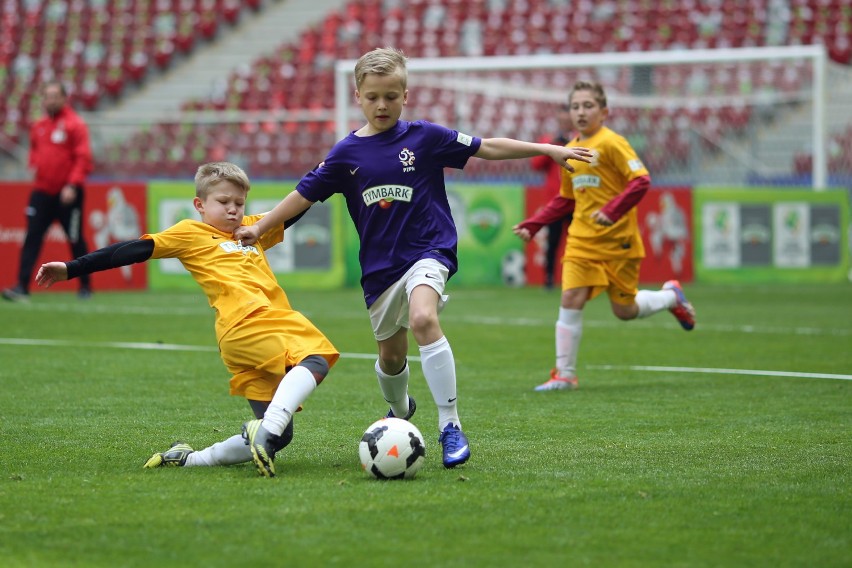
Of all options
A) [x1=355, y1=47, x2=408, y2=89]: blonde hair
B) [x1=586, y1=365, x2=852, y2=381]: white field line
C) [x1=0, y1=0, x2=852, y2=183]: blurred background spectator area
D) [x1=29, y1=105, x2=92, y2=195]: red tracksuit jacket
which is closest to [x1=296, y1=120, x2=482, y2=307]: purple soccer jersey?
[x1=355, y1=47, x2=408, y2=89]: blonde hair

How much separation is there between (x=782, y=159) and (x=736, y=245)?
223 centimetres

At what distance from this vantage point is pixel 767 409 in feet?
22.6

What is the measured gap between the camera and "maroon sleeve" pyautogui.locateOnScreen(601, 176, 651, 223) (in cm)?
781

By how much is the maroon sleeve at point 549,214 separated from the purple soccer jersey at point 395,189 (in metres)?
2.24

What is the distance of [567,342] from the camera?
807 centimetres

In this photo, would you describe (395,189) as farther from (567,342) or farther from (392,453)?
(567,342)

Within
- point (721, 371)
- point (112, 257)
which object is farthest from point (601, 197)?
point (112, 257)

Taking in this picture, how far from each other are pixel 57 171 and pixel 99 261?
9.79m

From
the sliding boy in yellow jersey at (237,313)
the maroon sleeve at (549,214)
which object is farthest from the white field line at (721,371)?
the sliding boy in yellow jersey at (237,313)

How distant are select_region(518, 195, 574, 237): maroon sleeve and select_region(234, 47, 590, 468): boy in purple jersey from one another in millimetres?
2208

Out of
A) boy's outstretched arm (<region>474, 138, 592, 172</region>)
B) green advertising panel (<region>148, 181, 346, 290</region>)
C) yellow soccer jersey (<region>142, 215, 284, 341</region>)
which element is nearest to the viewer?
yellow soccer jersey (<region>142, 215, 284, 341</region>)

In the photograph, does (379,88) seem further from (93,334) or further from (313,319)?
(313,319)

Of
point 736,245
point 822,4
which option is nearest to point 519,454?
point 736,245

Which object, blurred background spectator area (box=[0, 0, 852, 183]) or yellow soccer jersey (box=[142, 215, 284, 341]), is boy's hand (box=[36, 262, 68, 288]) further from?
blurred background spectator area (box=[0, 0, 852, 183])
